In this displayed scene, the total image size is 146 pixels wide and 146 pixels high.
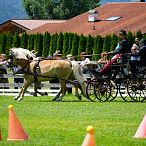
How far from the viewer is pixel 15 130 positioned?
1345 centimetres

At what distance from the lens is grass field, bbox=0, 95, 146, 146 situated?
1401 cm

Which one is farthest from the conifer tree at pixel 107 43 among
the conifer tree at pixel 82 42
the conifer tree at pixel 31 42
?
the conifer tree at pixel 31 42

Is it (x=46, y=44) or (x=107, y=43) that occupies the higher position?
(x=107, y=43)

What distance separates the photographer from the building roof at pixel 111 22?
6494cm

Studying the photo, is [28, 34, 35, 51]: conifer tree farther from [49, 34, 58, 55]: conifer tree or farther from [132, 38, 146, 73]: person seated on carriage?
[132, 38, 146, 73]: person seated on carriage

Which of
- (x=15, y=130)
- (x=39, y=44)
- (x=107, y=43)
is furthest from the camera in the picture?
(x=39, y=44)

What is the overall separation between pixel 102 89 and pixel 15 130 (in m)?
12.1

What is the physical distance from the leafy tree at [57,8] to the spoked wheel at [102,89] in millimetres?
95260

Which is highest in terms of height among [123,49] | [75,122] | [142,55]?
[123,49]

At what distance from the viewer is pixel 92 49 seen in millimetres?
59438

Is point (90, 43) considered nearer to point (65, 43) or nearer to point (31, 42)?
point (65, 43)

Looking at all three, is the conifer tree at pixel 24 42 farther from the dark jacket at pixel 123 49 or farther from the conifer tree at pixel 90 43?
the dark jacket at pixel 123 49

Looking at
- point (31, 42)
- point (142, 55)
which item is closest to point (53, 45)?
point (31, 42)

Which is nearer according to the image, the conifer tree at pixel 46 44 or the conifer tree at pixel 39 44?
the conifer tree at pixel 46 44
